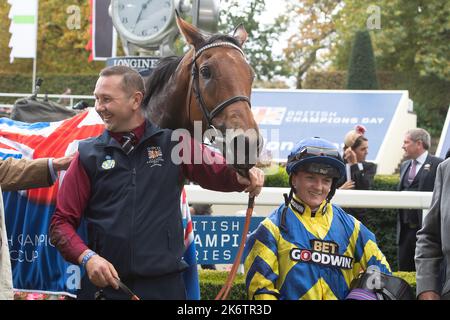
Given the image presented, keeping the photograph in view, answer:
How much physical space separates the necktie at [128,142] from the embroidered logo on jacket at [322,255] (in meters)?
0.74

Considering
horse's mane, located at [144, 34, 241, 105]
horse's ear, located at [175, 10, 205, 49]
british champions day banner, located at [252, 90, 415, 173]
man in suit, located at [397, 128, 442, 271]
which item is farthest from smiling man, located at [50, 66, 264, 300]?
british champions day banner, located at [252, 90, 415, 173]

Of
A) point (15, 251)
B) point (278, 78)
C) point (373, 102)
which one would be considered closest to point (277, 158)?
point (373, 102)

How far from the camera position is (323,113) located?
16.3 m

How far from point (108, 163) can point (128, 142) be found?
11 centimetres

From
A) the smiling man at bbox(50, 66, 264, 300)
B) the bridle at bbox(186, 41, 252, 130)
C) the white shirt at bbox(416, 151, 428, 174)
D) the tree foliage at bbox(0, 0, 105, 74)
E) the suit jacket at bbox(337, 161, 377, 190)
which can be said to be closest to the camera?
the smiling man at bbox(50, 66, 264, 300)

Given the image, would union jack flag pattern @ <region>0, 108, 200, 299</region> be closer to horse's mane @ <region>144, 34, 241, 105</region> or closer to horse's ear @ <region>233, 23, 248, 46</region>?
horse's mane @ <region>144, 34, 241, 105</region>

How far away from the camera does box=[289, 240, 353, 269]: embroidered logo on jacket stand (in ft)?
9.28

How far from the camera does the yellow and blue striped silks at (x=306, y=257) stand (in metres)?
2.79

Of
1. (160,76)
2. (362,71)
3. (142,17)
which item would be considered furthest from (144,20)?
(362,71)

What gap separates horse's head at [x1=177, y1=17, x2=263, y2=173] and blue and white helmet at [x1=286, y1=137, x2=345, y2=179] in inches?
6.3

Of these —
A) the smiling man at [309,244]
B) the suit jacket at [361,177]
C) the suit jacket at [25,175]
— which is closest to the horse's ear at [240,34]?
the smiling man at [309,244]

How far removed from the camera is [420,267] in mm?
3029
